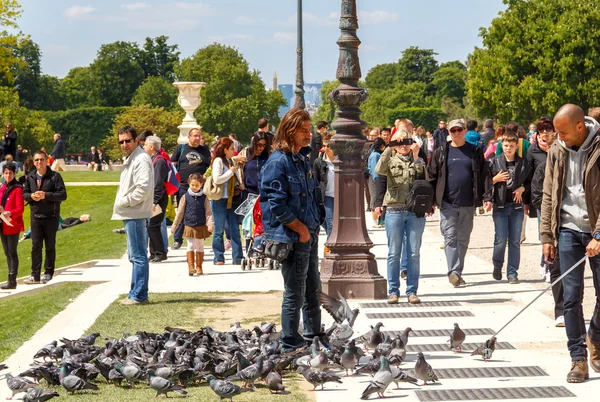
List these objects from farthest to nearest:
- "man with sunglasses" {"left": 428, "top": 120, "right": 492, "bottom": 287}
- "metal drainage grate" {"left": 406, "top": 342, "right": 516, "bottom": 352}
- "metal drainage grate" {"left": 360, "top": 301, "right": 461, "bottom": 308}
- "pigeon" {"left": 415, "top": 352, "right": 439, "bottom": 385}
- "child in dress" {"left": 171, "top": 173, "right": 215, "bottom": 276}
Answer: "child in dress" {"left": 171, "top": 173, "right": 215, "bottom": 276}, "man with sunglasses" {"left": 428, "top": 120, "right": 492, "bottom": 287}, "metal drainage grate" {"left": 360, "top": 301, "right": 461, "bottom": 308}, "metal drainage grate" {"left": 406, "top": 342, "right": 516, "bottom": 352}, "pigeon" {"left": 415, "top": 352, "right": 439, "bottom": 385}

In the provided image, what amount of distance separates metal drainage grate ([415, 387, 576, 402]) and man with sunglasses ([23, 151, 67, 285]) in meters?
8.83

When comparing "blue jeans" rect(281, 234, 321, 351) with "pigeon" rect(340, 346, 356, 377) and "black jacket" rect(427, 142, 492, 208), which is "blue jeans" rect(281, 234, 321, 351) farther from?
"black jacket" rect(427, 142, 492, 208)

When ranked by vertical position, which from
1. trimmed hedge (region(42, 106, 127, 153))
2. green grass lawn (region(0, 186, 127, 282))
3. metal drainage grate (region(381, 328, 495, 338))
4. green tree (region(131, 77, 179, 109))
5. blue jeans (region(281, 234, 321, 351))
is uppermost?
green tree (region(131, 77, 179, 109))

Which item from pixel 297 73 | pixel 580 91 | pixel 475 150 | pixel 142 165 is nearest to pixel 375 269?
pixel 475 150

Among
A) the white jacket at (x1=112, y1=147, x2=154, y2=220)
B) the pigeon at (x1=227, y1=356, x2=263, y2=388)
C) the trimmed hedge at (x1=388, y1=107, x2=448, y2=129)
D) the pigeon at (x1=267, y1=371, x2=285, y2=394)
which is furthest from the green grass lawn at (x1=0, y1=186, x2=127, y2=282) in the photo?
the trimmed hedge at (x1=388, y1=107, x2=448, y2=129)

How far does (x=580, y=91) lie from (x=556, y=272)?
62.4 meters

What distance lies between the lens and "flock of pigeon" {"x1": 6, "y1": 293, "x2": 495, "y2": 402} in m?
7.78

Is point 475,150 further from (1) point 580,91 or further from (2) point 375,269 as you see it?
(1) point 580,91

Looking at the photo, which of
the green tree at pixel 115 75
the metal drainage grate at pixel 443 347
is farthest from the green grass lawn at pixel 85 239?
the green tree at pixel 115 75

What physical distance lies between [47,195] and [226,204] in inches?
107

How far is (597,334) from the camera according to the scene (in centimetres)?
847

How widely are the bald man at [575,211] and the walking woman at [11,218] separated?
369 inches

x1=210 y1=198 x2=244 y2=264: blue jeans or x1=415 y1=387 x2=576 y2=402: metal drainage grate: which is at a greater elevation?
x1=210 y1=198 x2=244 y2=264: blue jeans

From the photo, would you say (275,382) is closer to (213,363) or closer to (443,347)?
(213,363)
